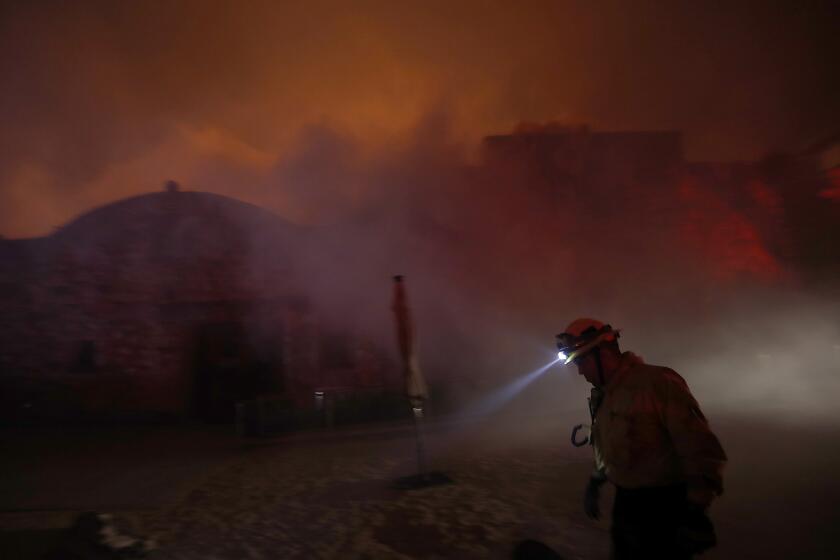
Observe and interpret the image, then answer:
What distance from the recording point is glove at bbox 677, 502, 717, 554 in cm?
189

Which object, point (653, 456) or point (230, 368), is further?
point (230, 368)

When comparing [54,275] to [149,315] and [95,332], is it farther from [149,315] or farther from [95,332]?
[149,315]

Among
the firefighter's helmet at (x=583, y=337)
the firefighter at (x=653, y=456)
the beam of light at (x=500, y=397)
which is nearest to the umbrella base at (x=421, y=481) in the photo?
the firefighter at (x=653, y=456)

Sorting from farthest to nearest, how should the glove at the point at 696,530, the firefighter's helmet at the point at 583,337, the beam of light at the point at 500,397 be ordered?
the beam of light at the point at 500,397 < the firefighter's helmet at the point at 583,337 < the glove at the point at 696,530

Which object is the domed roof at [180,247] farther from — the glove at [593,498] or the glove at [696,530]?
the glove at [696,530]

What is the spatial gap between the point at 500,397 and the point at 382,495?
206 inches

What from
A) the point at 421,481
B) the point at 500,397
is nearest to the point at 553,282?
the point at 500,397

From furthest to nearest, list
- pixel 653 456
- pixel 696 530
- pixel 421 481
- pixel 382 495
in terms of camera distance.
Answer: pixel 421 481 → pixel 382 495 → pixel 653 456 → pixel 696 530

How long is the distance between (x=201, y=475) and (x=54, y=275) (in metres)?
6.92

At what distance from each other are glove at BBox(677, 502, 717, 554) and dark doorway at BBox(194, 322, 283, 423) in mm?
9784

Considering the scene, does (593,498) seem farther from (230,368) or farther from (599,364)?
(230,368)

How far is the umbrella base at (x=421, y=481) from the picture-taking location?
538 centimetres

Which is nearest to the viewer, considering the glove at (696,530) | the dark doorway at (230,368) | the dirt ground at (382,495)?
the glove at (696,530)

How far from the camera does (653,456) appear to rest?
2.08 metres
